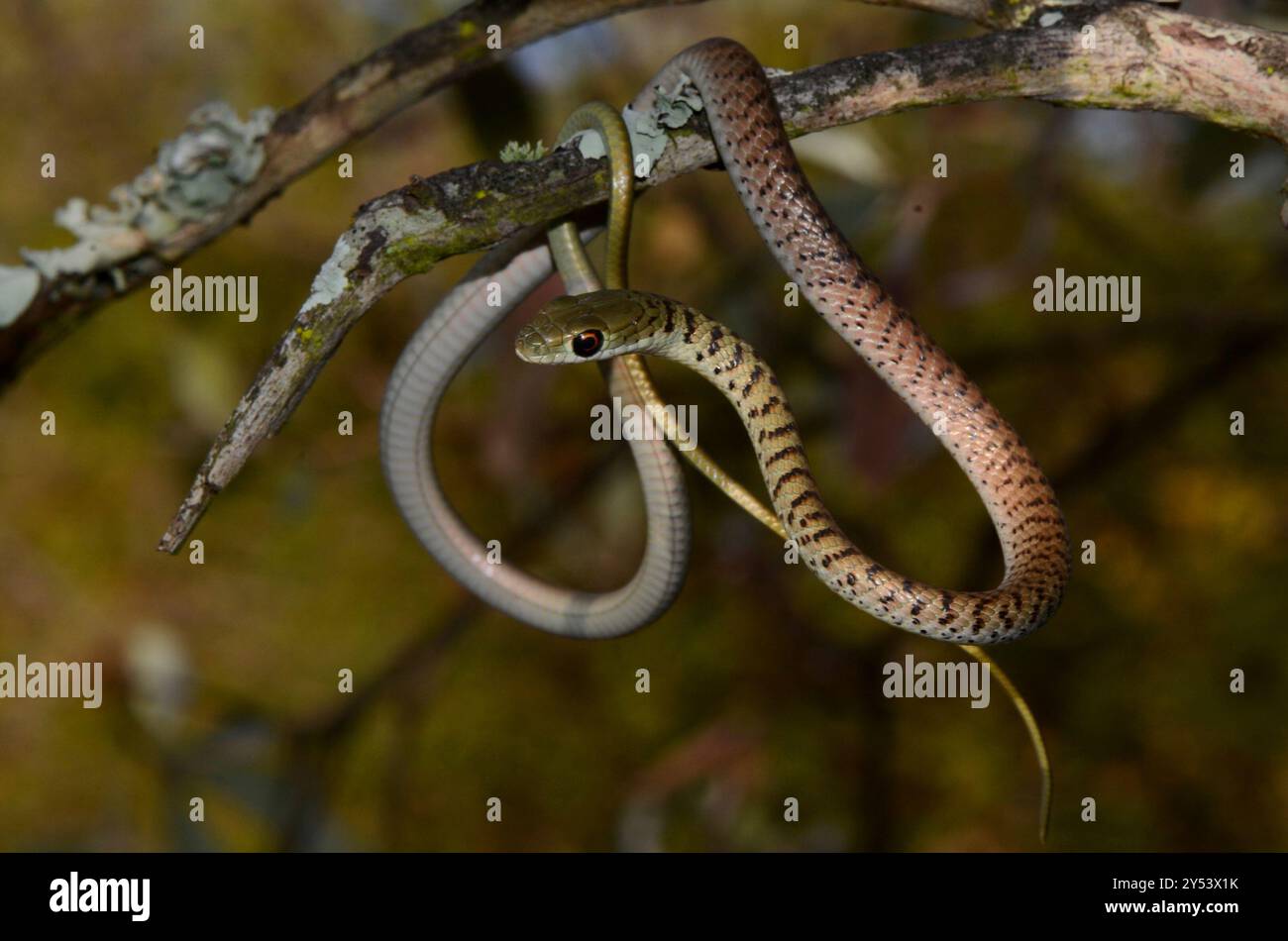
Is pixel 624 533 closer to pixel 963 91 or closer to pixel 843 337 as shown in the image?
pixel 843 337

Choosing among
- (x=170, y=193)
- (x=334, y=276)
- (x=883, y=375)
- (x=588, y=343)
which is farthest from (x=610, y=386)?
(x=170, y=193)

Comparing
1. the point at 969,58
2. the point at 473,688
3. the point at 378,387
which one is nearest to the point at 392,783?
the point at 473,688

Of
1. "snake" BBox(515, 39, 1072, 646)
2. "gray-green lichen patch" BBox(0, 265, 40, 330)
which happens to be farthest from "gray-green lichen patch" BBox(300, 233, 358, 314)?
"gray-green lichen patch" BBox(0, 265, 40, 330)

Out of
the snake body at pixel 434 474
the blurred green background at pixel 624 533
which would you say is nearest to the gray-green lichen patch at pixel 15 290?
the snake body at pixel 434 474

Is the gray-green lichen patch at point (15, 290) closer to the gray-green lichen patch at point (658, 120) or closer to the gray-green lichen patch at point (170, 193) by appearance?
the gray-green lichen patch at point (170, 193)

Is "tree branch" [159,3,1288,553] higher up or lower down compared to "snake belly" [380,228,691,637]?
higher up

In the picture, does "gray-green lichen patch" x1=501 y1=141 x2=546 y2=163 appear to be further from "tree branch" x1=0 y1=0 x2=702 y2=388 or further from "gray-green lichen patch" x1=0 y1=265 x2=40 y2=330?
"gray-green lichen patch" x1=0 y1=265 x2=40 y2=330
